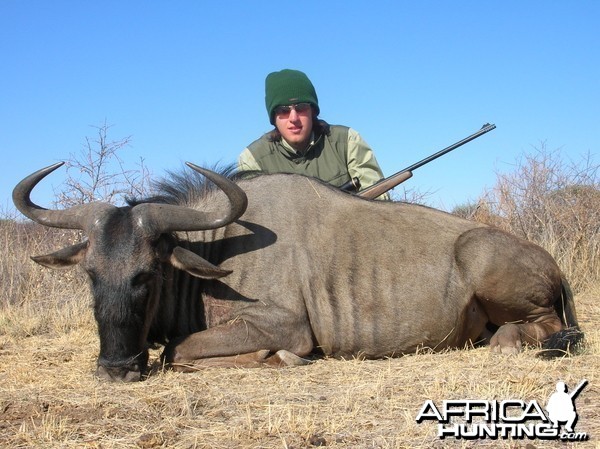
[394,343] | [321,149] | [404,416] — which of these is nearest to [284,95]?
[321,149]

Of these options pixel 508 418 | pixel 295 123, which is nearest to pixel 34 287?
pixel 295 123

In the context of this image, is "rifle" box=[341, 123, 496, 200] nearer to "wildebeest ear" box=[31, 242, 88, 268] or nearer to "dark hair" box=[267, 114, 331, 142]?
"dark hair" box=[267, 114, 331, 142]

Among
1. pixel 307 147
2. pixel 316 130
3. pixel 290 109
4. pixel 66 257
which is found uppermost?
pixel 290 109

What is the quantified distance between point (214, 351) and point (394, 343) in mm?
1415

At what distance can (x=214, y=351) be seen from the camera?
16.3ft

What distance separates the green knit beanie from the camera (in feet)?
24.7

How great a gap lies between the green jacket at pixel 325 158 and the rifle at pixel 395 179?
0.20 metres

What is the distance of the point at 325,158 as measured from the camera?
7.83 m

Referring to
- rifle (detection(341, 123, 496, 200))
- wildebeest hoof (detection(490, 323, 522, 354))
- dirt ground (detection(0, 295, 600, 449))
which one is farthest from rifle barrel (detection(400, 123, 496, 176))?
dirt ground (detection(0, 295, 600, 449))

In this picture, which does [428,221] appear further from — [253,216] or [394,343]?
[253,216]

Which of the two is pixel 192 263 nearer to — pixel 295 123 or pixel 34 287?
pixel 295 123

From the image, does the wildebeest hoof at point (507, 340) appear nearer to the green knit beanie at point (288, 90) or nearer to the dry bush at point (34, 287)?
the green knit beanie at point (288, 90)

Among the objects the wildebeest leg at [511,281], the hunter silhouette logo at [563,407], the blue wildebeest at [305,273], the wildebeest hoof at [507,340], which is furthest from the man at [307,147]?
the hunter silhouette logo at [563,407]

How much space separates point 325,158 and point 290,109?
0.67m
